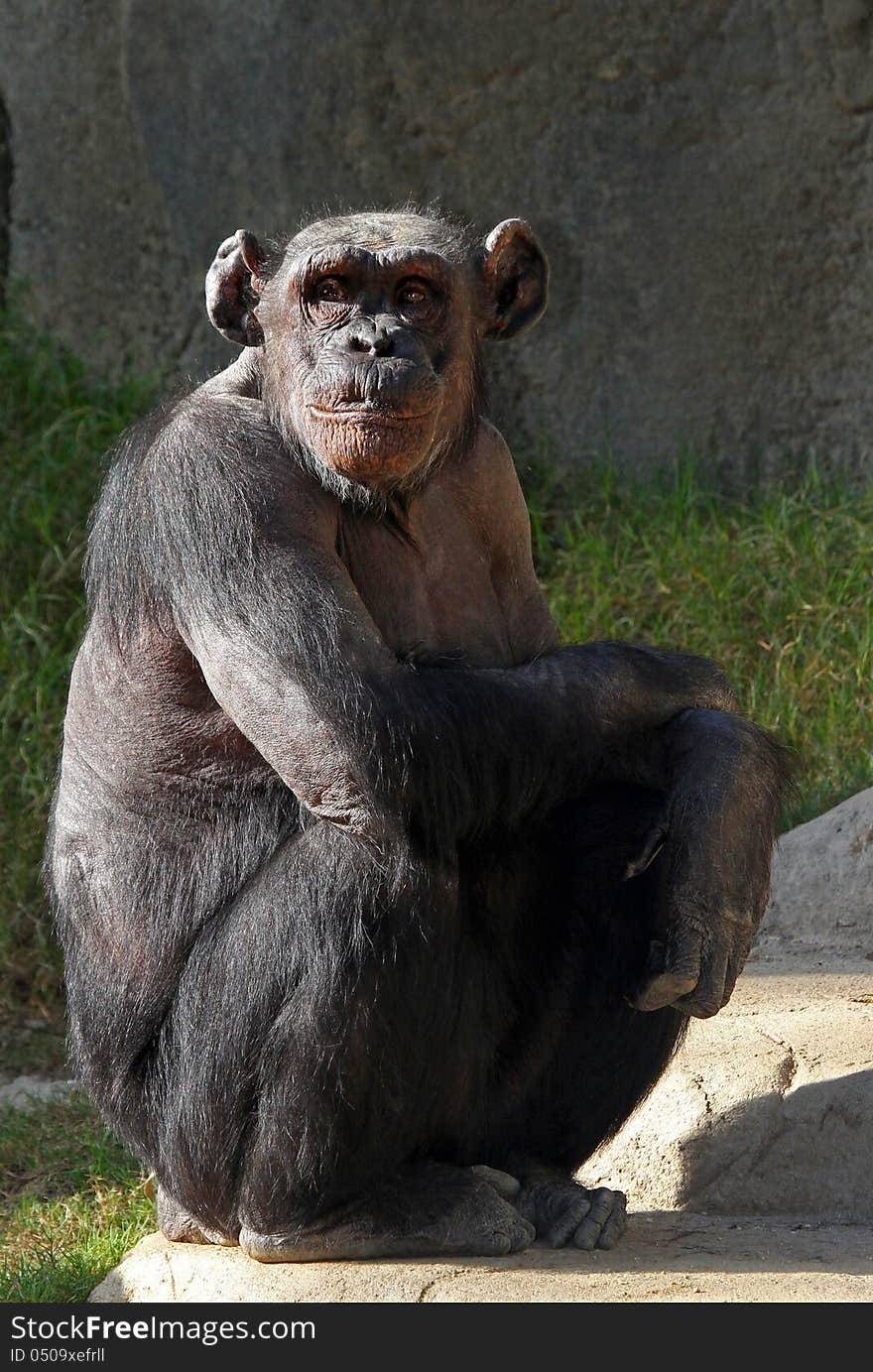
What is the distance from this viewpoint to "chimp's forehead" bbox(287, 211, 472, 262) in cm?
326

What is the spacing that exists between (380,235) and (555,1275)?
1851mm

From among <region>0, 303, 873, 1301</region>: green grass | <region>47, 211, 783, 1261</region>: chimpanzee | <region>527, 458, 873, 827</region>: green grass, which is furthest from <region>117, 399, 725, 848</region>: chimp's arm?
<region>527, 458, 873, 827</region>: green grass

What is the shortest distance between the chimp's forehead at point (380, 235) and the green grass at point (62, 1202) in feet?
7.13

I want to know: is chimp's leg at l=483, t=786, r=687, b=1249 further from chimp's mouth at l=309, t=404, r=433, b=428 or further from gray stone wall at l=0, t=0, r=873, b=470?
gray stone wall at l=0, t=0, r=873, b=470

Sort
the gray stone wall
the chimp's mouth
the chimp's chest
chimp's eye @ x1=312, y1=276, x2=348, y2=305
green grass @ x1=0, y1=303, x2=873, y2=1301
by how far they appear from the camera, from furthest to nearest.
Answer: the gray stone wall, green grass @ x1=0, y1=303, x2=873, y2=1301, the chimp's chest, chimp's eye @ x1=312, y1=276, x2=348, y2=305, the chimp's mouth

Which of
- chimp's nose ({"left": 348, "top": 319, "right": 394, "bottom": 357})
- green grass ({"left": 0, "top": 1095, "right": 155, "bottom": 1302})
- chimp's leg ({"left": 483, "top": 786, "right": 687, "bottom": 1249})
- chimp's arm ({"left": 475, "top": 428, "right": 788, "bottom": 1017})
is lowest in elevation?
green grass ({"left": 0, "top": 1095, "right": 155, "bottom": 1302})

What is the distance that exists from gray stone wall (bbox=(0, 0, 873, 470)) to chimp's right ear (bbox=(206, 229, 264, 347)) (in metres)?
3.68

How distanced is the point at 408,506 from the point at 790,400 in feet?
13.3

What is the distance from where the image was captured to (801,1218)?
3.60 meters

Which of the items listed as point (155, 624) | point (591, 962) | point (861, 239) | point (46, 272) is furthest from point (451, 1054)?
point (46, 272)

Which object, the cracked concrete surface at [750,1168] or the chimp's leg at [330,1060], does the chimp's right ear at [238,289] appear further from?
the cracked concrete surface at [750,1168]

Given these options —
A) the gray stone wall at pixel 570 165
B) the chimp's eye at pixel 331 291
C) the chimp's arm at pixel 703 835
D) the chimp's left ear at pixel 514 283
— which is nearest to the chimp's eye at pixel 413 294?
the chimp's eye at pixel 331 291

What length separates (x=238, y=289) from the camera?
3416 mm

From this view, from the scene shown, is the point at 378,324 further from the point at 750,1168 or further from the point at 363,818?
the point at 750,1168
